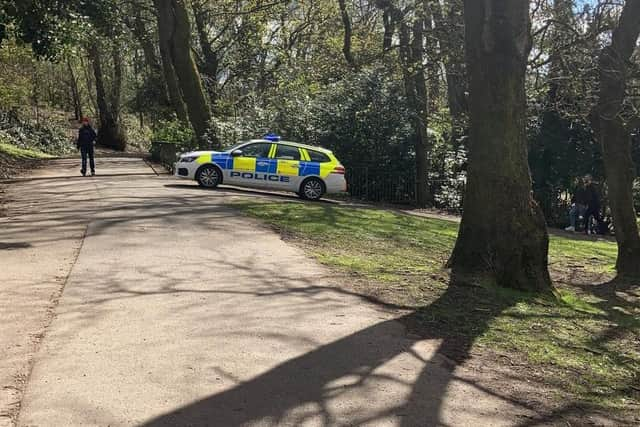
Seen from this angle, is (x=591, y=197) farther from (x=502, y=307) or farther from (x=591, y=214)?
(x=502, y=307)

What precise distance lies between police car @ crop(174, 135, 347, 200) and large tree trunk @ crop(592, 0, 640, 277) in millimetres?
7827

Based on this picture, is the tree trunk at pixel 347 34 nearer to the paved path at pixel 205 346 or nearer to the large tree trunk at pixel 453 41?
the large tree trunk at pixel 453 41

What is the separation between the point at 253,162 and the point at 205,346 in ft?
45.2

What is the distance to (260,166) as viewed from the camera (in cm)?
1902

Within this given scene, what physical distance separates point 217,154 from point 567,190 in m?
12.4

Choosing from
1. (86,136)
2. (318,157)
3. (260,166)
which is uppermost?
(86,136)

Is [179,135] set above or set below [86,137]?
above

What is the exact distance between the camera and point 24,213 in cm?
1354

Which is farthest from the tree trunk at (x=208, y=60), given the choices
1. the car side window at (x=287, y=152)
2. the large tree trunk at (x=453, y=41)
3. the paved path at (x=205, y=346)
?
the paved path at (x=205, y=346)

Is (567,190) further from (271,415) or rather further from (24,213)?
(271,415)

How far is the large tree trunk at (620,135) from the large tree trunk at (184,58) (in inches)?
598

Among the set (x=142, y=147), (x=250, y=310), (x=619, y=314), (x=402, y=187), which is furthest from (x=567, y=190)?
(x=142, y=147)

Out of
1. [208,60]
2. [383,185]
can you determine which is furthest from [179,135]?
[208,60]

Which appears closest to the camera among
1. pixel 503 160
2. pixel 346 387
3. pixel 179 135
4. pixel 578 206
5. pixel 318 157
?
pixel 346 387
